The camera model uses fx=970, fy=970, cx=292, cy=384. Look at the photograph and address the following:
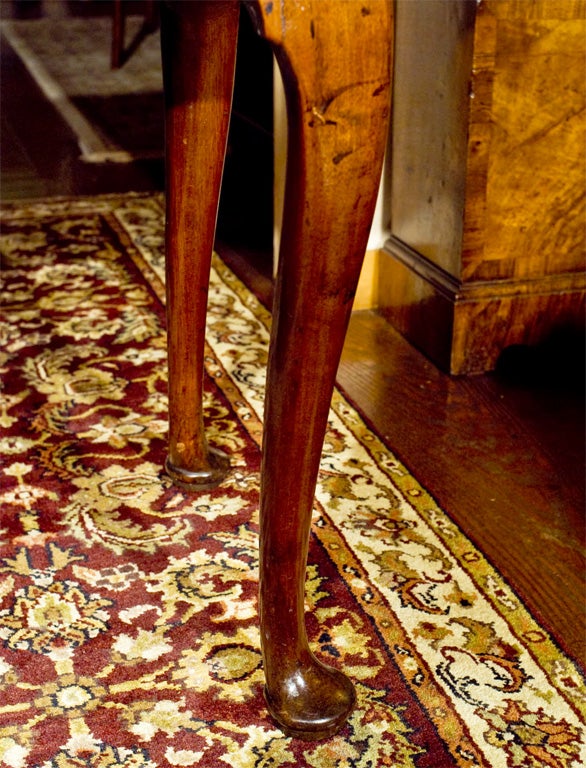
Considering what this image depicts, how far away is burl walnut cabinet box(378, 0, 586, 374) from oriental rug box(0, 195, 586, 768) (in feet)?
1.03

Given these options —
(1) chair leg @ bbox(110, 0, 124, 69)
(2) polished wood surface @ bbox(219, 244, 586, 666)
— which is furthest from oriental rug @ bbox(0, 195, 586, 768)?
(1) chair leg @ bbox(110, 0, 124, 69)

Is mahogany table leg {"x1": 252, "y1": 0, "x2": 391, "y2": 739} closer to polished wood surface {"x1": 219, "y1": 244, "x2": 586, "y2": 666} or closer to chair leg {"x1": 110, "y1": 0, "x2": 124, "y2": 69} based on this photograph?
polished wood surface {"x1": 219, "y1": 244, "x2": 586, "y2": 666}

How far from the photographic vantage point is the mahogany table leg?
25.4 inches

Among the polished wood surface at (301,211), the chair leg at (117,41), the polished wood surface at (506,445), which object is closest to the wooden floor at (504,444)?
the polished wood surface at (506,445)

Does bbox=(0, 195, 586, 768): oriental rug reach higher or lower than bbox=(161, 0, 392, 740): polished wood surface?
lower

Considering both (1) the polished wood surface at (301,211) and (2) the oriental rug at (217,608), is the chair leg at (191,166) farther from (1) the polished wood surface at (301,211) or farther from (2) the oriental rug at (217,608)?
(2) the oriental rug at (217,608)

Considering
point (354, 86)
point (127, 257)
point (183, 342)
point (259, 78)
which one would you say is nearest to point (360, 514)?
point (183, 342)

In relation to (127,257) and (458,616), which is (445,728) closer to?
(458,616)

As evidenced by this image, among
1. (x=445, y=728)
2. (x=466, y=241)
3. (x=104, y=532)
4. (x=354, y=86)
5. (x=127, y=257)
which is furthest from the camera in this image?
(x=127, y=257)

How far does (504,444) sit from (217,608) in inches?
22.9

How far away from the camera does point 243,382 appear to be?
1681mm

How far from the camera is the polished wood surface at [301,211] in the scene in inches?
25.6

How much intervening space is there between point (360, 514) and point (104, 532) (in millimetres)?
335

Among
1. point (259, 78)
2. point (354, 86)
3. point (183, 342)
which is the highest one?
point (354, 86)
